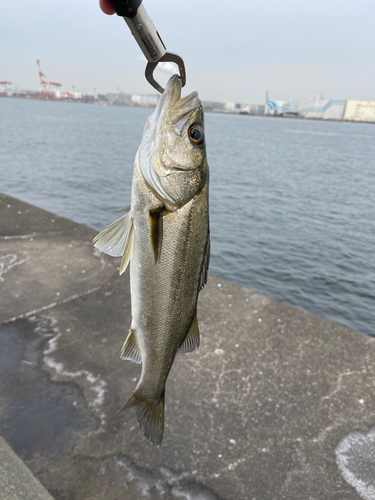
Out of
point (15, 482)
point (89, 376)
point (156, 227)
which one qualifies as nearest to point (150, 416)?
point (156, 227)

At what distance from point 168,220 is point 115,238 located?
34 centimetres

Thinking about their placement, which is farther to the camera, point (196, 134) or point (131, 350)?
point (131, 350)

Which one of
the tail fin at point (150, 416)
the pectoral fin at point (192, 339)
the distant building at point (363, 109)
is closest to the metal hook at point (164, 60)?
the pectoral fin at point (192, 339)

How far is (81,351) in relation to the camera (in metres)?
5.23

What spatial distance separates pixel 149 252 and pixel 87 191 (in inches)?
950

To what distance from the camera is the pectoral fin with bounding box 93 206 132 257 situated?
1898 mm

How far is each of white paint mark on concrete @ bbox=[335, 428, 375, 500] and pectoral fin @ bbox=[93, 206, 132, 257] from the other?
3.66 meters

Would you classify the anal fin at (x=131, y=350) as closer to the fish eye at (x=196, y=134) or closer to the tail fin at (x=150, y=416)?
the tail fin at (x=150, y=416)

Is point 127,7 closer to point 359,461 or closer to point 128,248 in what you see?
point 128,248

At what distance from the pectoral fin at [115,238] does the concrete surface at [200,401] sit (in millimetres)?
2856

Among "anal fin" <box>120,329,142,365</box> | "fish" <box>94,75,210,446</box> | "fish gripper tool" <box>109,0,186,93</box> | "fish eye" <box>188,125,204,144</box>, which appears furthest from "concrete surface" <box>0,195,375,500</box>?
"fish gripper tool" <box>109,0,186,93</box>

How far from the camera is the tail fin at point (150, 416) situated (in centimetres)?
209

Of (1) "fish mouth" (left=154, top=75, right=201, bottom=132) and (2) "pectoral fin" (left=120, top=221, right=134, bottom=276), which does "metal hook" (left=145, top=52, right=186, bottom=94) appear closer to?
(1) "fish mouth" (left=154, top=75, right=201, bottom=132)

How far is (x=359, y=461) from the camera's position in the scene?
3.83m
